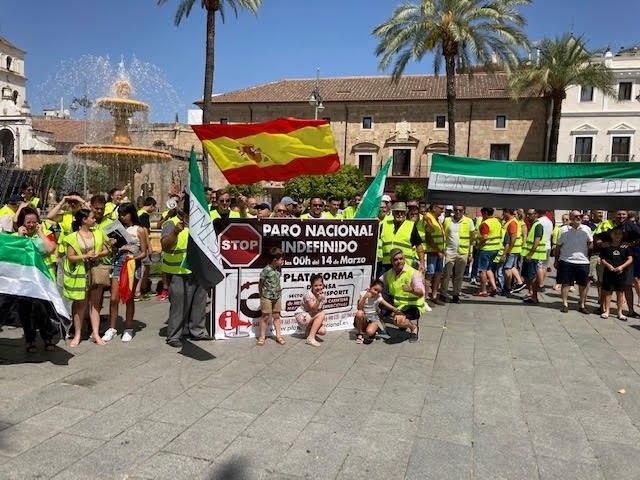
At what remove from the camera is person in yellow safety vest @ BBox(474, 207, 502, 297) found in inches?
411

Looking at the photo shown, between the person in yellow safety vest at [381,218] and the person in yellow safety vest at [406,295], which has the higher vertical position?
the person in yellow safety vest at [381,218]

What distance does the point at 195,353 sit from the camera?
19.6 feet

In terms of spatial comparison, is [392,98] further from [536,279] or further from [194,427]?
[194,427]

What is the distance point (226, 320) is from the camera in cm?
662

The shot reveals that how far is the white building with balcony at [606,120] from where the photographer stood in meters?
40.8

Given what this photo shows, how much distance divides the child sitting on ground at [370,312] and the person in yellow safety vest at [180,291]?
6.56 feet

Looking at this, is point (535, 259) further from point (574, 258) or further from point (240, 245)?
point (240, 245)

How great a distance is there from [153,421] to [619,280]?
303 inches

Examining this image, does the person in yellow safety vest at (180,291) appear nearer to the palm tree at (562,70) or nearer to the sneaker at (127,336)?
the sneaker at (127,336)

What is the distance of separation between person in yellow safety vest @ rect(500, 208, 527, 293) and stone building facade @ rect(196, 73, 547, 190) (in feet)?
113

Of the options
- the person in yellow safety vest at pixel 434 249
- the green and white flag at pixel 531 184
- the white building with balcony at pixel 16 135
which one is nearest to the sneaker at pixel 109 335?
the person in yellow safety vest at pixel 434 249

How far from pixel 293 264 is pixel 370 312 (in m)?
1.21

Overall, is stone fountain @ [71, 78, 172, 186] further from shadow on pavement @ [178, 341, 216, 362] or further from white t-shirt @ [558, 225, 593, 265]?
white t-shirt @ [558, 225, 593, 265]

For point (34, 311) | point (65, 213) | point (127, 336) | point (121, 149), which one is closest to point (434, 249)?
point (127, 336)
